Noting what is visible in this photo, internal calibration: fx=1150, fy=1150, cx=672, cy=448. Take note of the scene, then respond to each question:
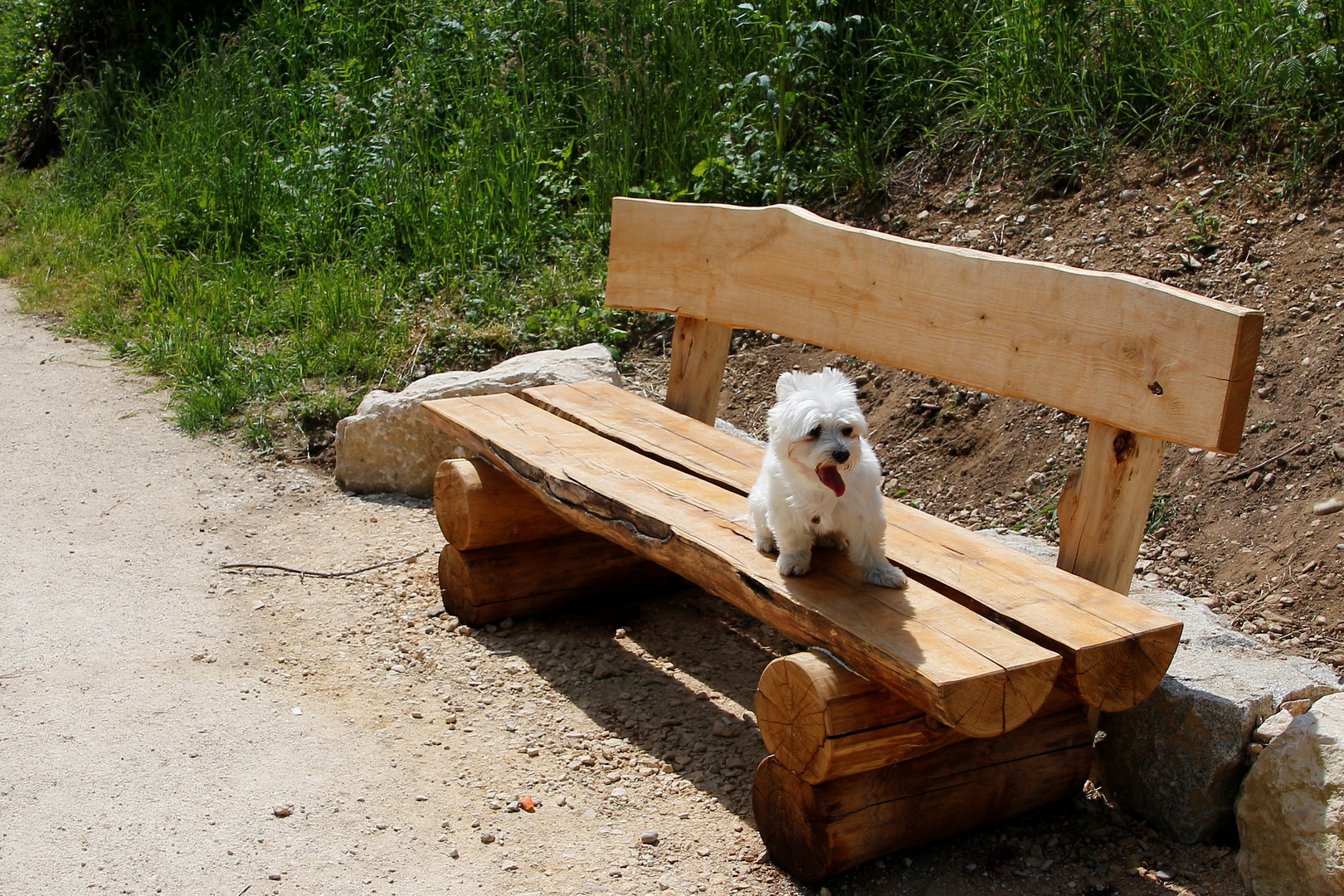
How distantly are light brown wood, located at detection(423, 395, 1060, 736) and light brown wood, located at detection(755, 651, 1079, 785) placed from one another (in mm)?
73

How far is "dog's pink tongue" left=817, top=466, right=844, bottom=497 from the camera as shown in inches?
107

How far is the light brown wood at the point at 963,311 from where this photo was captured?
2.94 m

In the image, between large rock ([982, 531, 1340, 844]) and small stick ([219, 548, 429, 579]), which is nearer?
large rock ([982, 531, 1340, 844])

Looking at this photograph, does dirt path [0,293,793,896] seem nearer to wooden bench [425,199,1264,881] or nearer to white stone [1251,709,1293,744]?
wooden bench [425,199,1264,881]

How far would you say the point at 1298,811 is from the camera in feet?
8.80

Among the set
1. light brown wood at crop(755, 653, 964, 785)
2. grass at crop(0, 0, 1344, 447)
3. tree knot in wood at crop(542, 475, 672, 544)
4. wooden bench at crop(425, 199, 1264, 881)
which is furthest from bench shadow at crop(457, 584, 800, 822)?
grass at crop(0, 0, 1344, 447)

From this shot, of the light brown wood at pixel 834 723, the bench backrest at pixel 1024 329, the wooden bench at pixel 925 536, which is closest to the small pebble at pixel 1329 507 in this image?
the bench backrest at pixel 1024 329

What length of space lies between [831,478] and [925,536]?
768 mm

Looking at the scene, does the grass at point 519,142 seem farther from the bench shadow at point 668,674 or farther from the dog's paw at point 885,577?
the dog's paw at point 885,577

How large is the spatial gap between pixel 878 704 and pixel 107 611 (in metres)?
3.20

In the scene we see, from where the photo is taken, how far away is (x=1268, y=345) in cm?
471

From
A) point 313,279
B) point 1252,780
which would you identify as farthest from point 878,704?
point 313,279

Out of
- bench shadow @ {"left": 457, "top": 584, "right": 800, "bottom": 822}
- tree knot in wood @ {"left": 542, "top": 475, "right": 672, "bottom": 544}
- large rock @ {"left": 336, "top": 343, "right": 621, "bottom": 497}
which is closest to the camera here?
tree knot in wood @ {"left": 542, "top": 475, "right": 672, "bottom": 544}

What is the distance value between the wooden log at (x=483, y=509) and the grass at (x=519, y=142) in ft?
7.08
